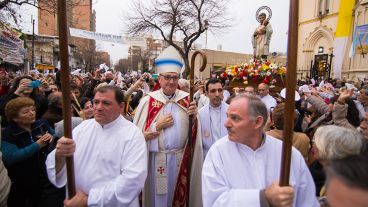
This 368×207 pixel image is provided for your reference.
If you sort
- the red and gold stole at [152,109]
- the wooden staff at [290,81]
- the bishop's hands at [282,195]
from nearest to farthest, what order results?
the wooden staff at [290,81]
the bishop's hands at [282,195]
the red and gold stole at [152,109]

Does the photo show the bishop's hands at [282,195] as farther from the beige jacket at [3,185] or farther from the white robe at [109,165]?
the beige jacket at [3,185]

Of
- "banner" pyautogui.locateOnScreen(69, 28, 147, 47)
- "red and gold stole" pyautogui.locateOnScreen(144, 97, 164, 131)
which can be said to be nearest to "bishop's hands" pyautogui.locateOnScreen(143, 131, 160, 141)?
"red and gold stole" pyautogui.locateOnScreen(144, 97, 164, 131)

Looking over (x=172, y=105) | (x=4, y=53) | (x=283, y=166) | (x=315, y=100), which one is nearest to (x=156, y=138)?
(x=172, y=105)

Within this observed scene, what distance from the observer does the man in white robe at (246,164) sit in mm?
2377

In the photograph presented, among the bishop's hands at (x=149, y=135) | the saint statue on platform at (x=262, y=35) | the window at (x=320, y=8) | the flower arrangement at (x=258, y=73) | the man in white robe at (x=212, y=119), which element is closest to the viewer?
the bishop's hands at (x=149, y=135)

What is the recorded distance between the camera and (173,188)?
4367 mm

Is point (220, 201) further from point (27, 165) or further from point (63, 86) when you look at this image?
point (27, 165)

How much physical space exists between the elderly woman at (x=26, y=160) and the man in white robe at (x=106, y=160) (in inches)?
35.7

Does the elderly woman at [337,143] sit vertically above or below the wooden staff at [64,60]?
below

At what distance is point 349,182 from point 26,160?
347 cm

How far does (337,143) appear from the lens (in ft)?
7.71

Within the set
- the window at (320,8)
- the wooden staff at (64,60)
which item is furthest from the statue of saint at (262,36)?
the window at (320,8)

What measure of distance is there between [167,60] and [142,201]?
1.92 m

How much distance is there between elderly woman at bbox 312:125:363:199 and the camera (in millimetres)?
2299
